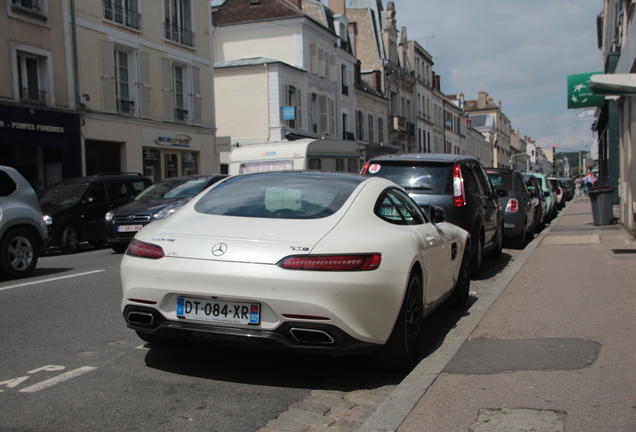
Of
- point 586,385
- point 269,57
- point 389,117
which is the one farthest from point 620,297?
point 389,117

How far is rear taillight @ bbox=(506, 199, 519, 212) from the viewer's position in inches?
525

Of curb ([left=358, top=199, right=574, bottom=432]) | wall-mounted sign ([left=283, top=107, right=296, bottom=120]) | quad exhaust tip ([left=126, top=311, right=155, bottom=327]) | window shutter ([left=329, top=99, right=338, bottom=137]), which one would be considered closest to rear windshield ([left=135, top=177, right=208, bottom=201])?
curb ([left=358, top=199, right=574, bottom=432])

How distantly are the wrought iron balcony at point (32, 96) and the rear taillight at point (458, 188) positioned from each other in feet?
52.4

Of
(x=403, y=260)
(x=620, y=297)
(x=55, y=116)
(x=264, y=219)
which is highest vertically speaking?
(x=55, y=116)

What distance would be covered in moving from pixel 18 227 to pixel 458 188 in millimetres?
6466

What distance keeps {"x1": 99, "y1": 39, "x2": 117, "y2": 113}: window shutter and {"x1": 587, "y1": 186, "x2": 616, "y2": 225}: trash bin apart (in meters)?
16.2

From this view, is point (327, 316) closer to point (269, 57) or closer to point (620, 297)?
point (620, 297)

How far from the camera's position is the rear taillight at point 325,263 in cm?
413

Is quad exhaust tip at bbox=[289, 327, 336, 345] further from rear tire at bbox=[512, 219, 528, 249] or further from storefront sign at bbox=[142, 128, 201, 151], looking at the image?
storefront sign at bbox=[142, 128, 201, 151]

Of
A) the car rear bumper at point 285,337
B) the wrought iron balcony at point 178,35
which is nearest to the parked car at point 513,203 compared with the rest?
the car rear bumper at point 285,337

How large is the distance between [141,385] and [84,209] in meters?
11.3

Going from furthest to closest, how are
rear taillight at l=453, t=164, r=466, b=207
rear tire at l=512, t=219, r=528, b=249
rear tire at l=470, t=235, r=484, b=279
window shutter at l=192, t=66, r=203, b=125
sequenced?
window shutter at l=192, t=66, r=203, b=125 → rear tire at l=512, t=219, r=528, b=249 → rear tire at l=470, t=235, r=484, b=279 → rear taillight at l=453, t=164, r=466, b=207

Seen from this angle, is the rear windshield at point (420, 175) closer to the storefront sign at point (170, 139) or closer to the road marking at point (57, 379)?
the road marking at point (57, 379)

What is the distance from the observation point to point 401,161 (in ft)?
30.7
